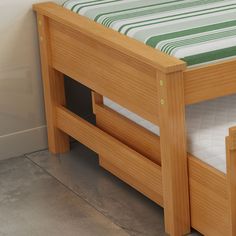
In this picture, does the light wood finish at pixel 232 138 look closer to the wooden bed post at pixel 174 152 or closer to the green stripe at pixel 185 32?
the wooden bed post at pixel 174 152

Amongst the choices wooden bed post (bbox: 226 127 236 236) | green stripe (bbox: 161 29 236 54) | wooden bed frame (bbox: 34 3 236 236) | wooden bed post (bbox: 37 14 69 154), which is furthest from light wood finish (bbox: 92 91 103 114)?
wooden bed post (bbox: 226 127 236 236)

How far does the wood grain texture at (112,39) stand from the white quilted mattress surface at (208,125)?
198mm

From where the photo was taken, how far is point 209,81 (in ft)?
7.26

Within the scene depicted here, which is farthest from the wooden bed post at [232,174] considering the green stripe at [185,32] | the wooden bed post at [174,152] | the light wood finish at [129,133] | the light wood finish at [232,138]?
the green stripe at [185,32]

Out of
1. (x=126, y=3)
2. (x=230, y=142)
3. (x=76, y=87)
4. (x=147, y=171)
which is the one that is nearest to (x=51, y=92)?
(x=76, y=87)

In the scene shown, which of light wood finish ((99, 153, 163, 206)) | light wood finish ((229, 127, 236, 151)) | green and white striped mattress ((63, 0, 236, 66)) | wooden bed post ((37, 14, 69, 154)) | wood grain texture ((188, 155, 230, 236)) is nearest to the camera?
light wood finish ((229, 127, 236, 151))

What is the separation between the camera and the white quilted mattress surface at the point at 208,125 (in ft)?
7.06

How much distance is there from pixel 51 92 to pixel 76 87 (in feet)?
0.47

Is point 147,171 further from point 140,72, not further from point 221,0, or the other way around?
point 221,0

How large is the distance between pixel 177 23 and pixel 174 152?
432 millimetres

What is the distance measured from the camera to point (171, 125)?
85.8 inches

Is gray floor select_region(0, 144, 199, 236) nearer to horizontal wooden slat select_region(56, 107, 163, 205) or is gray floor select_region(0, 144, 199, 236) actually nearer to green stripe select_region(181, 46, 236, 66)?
horizontal wooden slat select_region(56, 107, 163, 205)

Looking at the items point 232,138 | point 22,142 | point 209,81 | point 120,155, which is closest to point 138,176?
point 120,155

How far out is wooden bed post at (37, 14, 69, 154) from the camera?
9.19 ft
